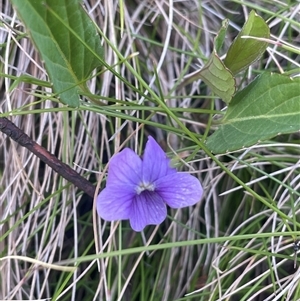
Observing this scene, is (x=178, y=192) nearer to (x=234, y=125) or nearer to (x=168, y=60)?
(x=234, y=125)

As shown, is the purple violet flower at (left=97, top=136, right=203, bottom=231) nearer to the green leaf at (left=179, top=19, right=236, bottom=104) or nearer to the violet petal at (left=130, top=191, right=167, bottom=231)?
the violet petal at (left=130, top=191, right=167, bottom=231)

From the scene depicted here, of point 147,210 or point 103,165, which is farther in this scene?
point 103,165

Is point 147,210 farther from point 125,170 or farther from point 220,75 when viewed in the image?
point 220,75

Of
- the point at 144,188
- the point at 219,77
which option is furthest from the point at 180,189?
the point at 219,77

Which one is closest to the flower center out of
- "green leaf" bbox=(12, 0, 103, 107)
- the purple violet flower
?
the purple violet flower

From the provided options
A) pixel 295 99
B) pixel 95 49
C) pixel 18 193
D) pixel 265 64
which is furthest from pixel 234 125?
pixel 18 193

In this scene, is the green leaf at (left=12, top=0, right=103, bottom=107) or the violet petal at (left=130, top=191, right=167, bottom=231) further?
the violet petal at (left=130, top=191, right=167, bottom=231)

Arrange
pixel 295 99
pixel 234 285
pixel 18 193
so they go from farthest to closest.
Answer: pixel 18 193
pixel 234 285
pixel 295 99
